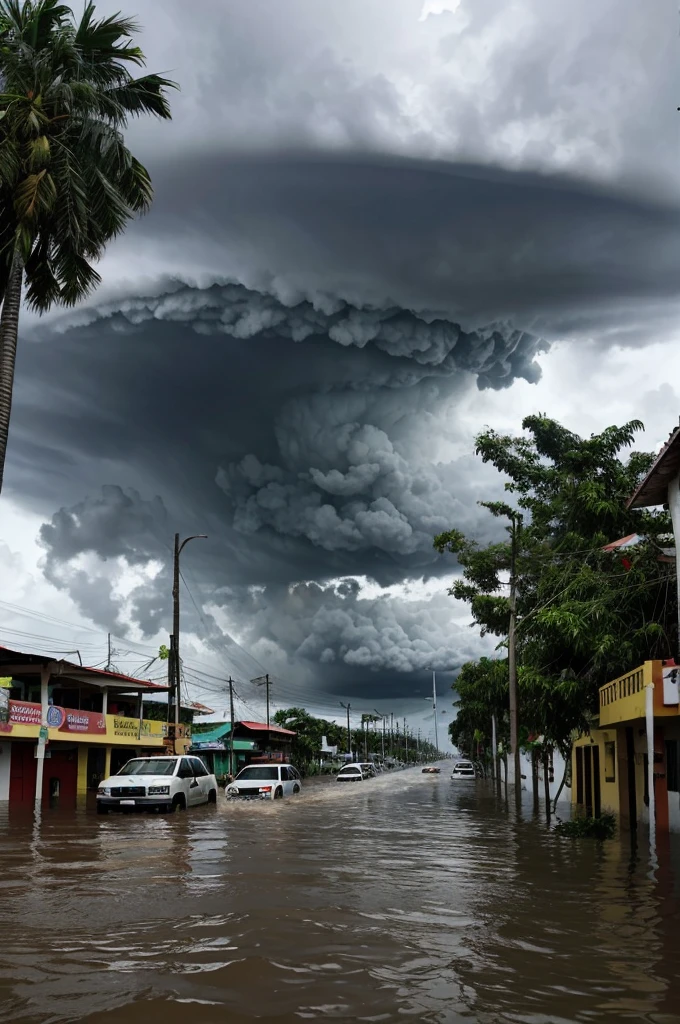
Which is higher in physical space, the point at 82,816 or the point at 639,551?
the point at 639,551

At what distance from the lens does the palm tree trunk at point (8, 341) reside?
17.4m

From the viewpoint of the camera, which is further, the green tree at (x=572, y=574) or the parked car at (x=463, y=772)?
the parked car at (x=463, y=772)

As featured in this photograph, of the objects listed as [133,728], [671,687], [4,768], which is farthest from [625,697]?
[133,728]

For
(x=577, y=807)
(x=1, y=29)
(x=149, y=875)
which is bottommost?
(x=577, y=807)

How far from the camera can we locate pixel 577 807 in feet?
118

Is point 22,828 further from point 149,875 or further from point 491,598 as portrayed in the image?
point 491,598

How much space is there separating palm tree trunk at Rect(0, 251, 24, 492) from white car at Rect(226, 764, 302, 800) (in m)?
15.2

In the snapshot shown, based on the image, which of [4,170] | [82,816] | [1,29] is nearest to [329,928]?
[4,170]

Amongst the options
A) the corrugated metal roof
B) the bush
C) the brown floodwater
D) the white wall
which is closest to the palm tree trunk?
the brown floodwater

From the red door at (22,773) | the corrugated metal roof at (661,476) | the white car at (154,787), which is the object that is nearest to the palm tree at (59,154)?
the white car at (154,787)

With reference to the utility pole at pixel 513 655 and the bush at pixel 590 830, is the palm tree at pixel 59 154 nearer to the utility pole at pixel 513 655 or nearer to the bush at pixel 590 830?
the bush at pixel 590 830

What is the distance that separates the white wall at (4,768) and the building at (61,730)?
0.03 meters

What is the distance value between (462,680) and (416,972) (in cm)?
5010

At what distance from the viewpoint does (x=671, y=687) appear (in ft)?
62.3
